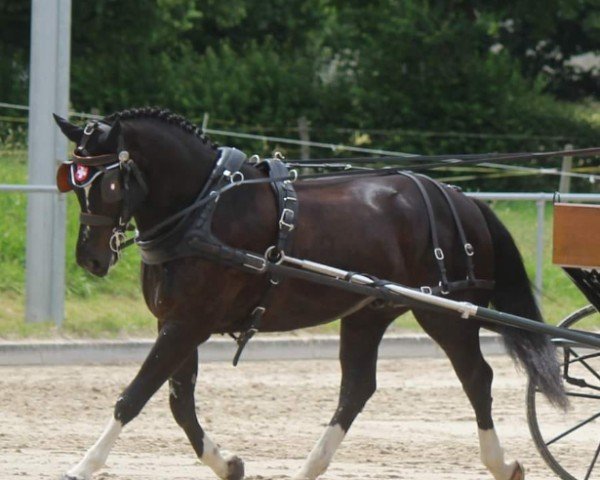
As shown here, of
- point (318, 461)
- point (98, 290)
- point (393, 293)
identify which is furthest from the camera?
point (98, 290)

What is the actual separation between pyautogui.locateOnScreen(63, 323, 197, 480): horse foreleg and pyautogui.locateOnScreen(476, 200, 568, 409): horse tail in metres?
1.71

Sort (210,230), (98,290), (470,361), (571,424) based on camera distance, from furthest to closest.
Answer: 1. (98,290)
2. (571,424)
3. (470,361)
4. (210,230)

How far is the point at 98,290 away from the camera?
1269 centimetres

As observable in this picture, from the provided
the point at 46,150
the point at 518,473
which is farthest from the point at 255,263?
the point at 46,150

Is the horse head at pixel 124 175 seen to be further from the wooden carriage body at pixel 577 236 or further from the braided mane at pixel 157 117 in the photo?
the wooden carriage body at pixel 577 236

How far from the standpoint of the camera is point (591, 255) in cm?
652

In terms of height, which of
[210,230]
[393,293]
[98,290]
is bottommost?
[98,290]

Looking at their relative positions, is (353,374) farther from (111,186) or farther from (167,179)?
(111,186)

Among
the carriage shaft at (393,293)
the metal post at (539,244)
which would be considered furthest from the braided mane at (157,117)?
the metal post at (539,244)

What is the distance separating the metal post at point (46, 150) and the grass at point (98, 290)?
245 millimetres

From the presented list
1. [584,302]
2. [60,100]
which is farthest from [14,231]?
[584,302]

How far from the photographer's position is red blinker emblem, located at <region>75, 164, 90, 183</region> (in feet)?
20.7

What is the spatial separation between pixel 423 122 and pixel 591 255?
18.8 meters

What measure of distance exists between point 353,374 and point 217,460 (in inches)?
37.0
